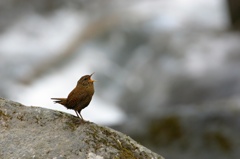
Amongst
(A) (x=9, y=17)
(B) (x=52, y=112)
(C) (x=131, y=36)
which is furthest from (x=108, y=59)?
(B) (x=52, y=112)

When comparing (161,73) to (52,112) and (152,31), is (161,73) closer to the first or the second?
(152,31)

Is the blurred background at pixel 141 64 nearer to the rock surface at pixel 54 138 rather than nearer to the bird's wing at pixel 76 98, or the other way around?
the bird's wing at pixel 76 98

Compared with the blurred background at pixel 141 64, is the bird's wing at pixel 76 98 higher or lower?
lower

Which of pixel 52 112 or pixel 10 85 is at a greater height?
pixel 10 85

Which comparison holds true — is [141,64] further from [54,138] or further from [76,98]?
[54,138]

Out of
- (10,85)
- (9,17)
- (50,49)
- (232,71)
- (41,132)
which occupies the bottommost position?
(41,132)

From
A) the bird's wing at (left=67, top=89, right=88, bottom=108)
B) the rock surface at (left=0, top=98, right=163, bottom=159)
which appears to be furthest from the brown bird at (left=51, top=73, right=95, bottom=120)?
the rock surface at (left=0, top=98, right=163, bottom=159)

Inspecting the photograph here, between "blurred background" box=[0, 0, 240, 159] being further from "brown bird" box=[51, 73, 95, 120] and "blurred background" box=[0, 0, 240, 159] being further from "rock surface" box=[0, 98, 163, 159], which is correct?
"rock surface" box=[0, 98, 163, 159]

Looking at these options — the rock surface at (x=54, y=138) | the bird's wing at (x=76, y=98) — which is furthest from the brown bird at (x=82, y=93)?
the rock surface at (x=54, y=138)
